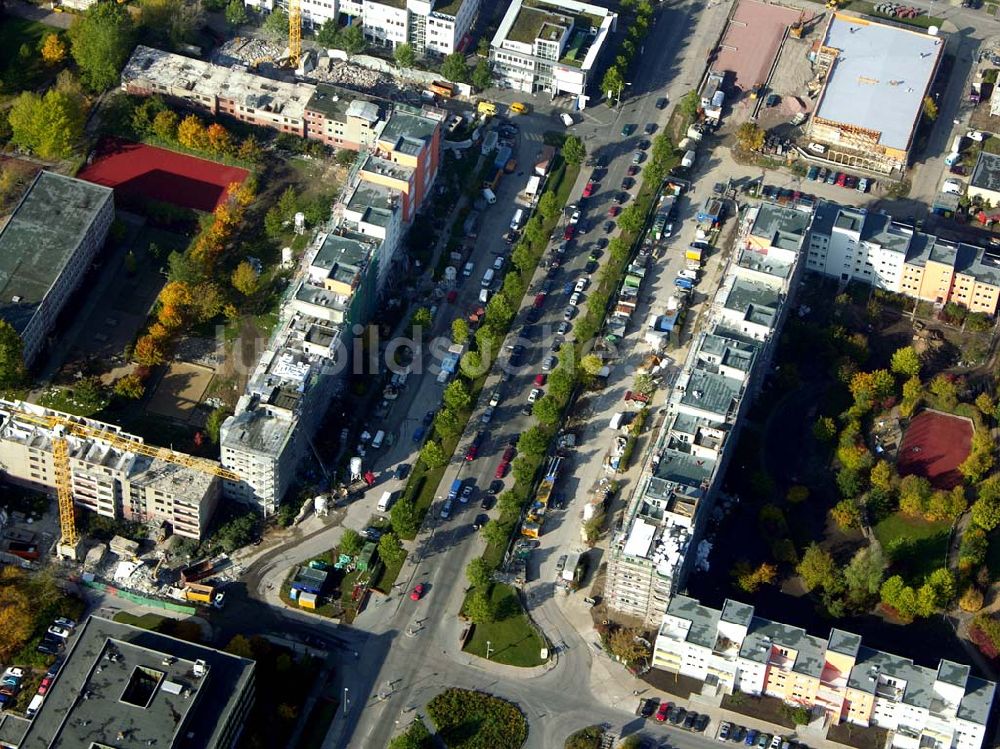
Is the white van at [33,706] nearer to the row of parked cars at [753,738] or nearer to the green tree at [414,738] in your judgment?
the green tree at [414,738]

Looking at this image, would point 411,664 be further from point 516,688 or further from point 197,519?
point 197,519

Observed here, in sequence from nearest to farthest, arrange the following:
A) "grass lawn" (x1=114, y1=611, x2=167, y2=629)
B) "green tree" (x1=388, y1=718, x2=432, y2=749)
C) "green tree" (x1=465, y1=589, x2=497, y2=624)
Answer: "green tree" (x1=388, y1=718, x2=432, y2=749) < "grass lawn" (x1=114, y1=611, x2=167, y2=629) < "green tree" (x1=465, y1=589, x2=497, y2=624)

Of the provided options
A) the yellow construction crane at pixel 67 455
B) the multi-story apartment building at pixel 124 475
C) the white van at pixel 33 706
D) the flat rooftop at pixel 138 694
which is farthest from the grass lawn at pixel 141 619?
the white van at pixel 33 706

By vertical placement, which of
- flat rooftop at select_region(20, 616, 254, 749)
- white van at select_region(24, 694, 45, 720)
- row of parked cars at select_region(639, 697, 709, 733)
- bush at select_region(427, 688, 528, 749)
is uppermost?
row of parked cars at select_region(639, 697, 709, 733)

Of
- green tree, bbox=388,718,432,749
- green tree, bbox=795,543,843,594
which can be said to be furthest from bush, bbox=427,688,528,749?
green tree, bbox=795,543,843,594

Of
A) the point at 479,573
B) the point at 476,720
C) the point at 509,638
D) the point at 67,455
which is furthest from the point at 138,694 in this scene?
the point at 509,638

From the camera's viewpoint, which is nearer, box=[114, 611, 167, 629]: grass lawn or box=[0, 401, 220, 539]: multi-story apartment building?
box=[114, 611, 167, 629]: grass lawn

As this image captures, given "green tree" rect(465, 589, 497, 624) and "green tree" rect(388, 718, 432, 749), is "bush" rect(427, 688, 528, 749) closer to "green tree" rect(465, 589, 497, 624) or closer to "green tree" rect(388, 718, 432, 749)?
"green tree" rect(388, 718, 432, 749)
